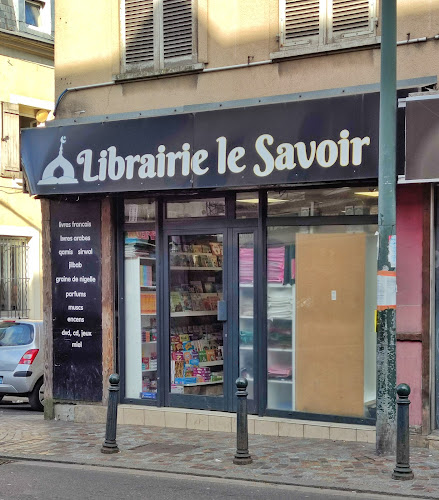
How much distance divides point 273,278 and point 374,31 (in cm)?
326

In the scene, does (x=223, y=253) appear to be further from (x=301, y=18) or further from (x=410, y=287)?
(x=301, y=18)

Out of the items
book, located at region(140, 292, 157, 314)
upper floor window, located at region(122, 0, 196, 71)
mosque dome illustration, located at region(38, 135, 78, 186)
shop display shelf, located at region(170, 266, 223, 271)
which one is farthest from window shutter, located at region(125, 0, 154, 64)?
book, located at region(140, 292, 157, 314)

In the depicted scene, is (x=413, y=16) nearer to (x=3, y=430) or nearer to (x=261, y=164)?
(x=261, y=164)

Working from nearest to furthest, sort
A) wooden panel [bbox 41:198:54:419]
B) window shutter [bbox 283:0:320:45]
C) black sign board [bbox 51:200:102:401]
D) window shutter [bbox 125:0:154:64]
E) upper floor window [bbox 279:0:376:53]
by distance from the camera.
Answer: upper floor window [bbox 279:0:376:53] < window shutter [bbox 283:0:320:45] < window shutter [bbox 125:0:154:64] < black sign board [bbox 51:200:102:401] < wooden panel [bbox 41:198:54:419]

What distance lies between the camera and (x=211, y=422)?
37.9ft

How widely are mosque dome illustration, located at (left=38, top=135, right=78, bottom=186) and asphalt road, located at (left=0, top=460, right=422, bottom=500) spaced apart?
4330mm

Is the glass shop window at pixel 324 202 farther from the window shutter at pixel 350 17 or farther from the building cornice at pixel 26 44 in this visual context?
the building cornice at pixel 26 44

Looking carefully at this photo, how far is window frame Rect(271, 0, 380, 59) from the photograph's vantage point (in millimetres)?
10602

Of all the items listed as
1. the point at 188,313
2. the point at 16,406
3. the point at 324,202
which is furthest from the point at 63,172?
the point at 16,406

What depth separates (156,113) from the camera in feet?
38.9

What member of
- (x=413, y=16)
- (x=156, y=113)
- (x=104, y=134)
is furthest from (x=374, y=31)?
(x=104, y=134)

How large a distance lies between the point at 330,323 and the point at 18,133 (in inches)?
550

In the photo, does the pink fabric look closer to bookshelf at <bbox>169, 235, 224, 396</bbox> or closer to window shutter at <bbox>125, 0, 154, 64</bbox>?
bookshelf at <bbox>169, 235, 224, 396</bbox>

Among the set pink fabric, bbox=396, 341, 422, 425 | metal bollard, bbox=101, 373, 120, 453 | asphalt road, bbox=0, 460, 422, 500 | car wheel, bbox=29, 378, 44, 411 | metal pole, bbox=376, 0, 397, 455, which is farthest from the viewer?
car wheel, bbox=29, 378, 44, 411
